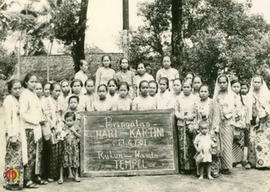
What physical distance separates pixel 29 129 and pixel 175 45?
8410 millimetres

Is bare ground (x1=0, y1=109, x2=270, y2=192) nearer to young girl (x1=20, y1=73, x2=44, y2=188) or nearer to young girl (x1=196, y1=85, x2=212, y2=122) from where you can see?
young girl (x1=20, y1=73, x2=44, y2=188)

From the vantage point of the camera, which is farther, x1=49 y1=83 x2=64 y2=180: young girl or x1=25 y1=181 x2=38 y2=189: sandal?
x1=49 y1=83 x2=64 y2=180: young girl

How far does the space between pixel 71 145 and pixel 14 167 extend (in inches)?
43.6

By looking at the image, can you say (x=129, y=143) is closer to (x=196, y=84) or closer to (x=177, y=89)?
(x=177, y=89)

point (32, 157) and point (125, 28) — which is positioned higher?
point (125, 28)

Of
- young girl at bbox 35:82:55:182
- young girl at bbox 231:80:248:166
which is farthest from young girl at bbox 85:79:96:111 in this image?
young girl at bbox 231:80:248:166

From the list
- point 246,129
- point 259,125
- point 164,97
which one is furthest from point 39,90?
point 259,125

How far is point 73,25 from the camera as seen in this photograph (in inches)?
767

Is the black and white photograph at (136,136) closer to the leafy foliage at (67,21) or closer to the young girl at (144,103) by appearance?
the young girl at (144,103)

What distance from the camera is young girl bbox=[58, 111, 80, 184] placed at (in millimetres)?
7980

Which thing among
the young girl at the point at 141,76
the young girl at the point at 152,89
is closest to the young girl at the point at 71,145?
the young girl at the point at 152,89

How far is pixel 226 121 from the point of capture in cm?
859

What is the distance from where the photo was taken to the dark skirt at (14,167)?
7.47 metres

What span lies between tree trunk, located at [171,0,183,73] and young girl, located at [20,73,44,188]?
A: 7840mm
